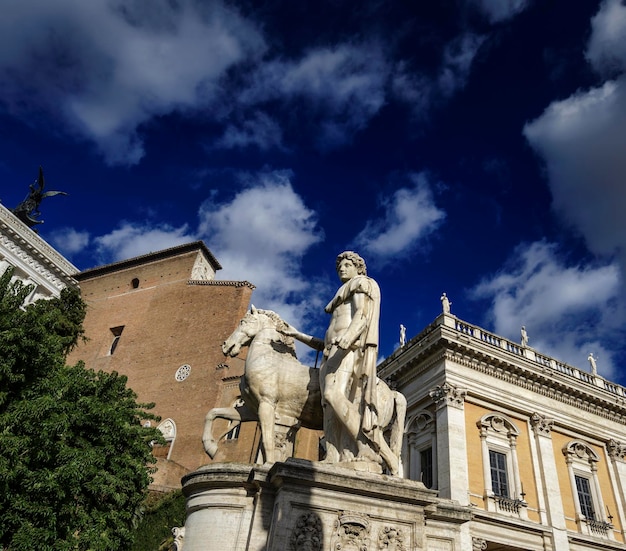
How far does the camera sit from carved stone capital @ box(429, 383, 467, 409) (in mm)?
20438

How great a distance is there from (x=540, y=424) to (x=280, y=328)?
18.7m

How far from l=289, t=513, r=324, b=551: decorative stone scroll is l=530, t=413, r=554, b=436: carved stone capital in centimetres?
1986

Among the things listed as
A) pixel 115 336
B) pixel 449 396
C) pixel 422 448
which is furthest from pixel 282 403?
pixel 115 336

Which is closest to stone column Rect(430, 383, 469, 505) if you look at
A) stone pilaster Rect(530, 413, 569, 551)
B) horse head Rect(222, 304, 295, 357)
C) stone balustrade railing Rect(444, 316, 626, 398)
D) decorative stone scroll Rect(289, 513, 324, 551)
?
stone balustrade railing Rect(444, 316, 626, 398)

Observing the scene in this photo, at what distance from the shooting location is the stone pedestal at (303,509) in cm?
439

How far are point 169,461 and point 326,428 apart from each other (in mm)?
23878

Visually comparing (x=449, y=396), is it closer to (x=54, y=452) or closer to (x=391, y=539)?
(x=54, y=452)

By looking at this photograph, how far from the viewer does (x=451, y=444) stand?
19500 millimetres

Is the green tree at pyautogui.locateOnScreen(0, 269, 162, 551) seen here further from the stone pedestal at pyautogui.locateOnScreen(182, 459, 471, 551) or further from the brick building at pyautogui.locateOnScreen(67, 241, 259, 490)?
the brick building at pyautogui.locateOnScreen(67, 241, 259, 490)

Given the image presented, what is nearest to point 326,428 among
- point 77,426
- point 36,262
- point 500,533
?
point 77,426

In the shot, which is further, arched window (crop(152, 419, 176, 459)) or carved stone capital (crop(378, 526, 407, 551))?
arched window (crop(152, 419, 176, 459))

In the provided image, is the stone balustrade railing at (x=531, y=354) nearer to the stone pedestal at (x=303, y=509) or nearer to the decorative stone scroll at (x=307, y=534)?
the stone pedestal at (x=303, y=509)

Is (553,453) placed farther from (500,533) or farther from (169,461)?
(169,461)

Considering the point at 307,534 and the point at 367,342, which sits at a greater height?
the point at 367,342
